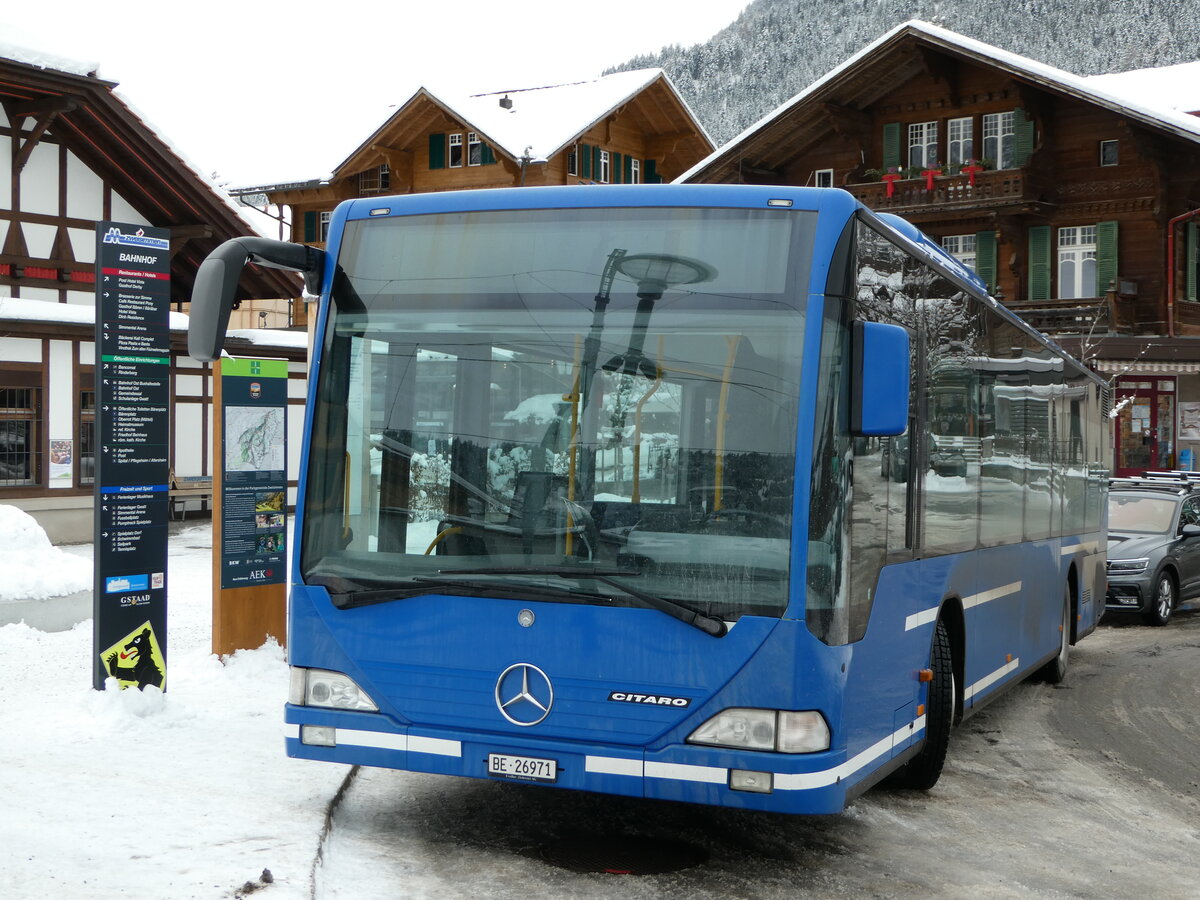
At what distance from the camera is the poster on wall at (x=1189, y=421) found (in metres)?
36.5

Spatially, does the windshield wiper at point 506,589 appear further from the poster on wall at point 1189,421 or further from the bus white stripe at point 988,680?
the poster on wall at point 1189,421

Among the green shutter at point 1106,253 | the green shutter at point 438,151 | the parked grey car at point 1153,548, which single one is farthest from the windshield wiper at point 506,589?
the green shutter at point 438,151

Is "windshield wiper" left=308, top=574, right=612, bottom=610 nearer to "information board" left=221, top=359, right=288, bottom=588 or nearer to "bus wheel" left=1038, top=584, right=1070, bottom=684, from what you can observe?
"information board" left=221, top=359, right=288, bottom=588

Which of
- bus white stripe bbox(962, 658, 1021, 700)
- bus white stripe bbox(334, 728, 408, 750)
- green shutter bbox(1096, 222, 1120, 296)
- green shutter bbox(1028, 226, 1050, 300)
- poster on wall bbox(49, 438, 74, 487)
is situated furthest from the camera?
green shutter bbox(1028, 226, 1050, 300)

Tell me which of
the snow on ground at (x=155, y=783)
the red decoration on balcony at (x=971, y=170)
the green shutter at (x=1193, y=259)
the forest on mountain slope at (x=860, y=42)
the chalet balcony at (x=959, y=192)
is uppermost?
the forest on mountain slope at (x=860, y=42)

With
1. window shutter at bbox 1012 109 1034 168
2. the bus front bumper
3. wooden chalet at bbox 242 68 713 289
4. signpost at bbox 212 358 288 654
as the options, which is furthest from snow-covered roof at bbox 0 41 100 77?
window shutter at bbox 1012 109 1034 168

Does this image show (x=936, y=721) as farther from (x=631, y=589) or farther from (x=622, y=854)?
(x=631, y=589)

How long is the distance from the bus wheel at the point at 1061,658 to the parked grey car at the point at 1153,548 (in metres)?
4.67

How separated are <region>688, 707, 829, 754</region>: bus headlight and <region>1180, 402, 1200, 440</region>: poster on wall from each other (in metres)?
34.0

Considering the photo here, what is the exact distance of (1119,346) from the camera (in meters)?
34.3

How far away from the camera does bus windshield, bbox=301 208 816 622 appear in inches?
223

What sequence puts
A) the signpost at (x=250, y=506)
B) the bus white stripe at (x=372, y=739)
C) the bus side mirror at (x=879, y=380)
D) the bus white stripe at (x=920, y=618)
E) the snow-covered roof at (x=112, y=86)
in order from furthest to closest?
1. the snow-covered roof at (x=112, y=86)
2. the signpost at (x=250, y=506)
3. the bus white stripe at (x=920, y=618)
4. the bus white stripe at (x=372, y=739)
5. the bus side mirror at (x=879, y=380)

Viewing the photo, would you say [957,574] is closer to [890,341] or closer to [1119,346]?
[890,341]

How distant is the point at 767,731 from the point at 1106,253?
32.8 metres
